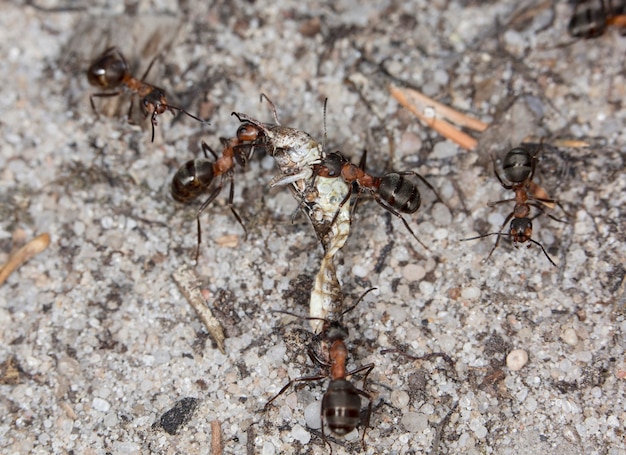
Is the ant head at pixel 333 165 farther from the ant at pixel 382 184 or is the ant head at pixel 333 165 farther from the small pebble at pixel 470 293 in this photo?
the small pebble at pixel 470 293

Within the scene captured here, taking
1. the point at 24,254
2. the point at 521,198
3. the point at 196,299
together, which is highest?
the point at 521,198

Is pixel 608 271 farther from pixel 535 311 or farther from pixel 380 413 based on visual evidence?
pixel 380 413

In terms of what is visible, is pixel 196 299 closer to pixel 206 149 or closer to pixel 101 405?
pixel 101 405

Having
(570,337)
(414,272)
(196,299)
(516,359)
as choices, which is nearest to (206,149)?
(196,299)

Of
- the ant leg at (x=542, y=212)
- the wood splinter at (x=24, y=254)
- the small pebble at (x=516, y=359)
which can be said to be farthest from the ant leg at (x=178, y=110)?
the small pebble at (x=516, y=359)

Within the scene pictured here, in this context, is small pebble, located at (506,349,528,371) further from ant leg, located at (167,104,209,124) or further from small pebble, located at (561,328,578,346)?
ant leg, located at (167,104,209,124)

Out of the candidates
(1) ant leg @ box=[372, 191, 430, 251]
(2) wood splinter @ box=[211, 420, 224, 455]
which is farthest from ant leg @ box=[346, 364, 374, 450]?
(1) ant leg @ box=[372, 191, 430, 251]
